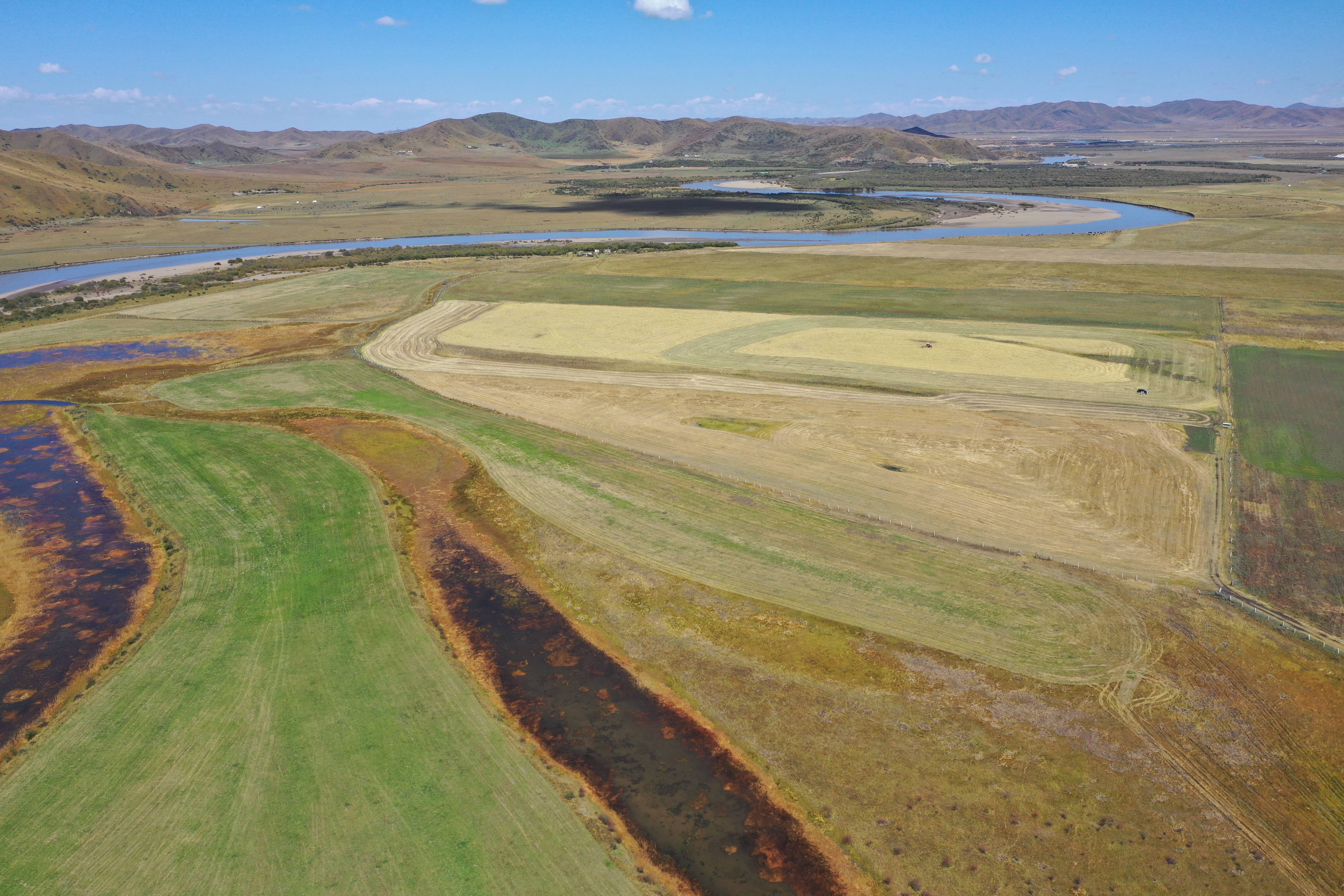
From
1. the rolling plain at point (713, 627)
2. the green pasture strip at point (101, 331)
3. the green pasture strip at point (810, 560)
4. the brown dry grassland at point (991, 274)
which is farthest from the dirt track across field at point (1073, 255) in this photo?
the green pasture strip at point (810, 560)

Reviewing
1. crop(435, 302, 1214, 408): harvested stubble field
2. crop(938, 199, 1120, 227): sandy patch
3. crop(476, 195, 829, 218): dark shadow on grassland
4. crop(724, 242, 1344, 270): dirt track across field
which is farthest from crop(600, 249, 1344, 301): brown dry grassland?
crop(476, 195, 829, 218): dark shadow on grassland

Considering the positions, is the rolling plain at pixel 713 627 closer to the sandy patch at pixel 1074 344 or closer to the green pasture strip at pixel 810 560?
the green pasture strip at pixel 810 560

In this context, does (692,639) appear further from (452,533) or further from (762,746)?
(452,533)

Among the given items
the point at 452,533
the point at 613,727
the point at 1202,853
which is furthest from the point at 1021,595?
the point at 452,533

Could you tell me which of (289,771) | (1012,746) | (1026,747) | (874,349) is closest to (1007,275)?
(874,349)

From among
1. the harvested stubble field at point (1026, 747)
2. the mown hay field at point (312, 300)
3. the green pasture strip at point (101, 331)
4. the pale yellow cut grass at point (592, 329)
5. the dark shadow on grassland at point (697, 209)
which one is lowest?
the harvested stubble field at point (1026, 747)
